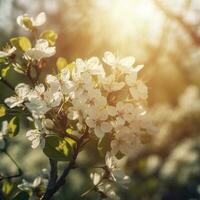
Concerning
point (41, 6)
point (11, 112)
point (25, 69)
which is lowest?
point (11, 112)

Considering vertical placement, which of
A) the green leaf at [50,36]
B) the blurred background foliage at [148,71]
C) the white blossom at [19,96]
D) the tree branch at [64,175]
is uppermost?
the blurred background foliage at [148,71]

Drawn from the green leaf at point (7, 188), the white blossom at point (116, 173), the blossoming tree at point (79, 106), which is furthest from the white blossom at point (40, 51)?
the green leaf at point (7, 188)

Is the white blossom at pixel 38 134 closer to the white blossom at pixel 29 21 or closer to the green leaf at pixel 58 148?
the green leaf at pixel 58 148

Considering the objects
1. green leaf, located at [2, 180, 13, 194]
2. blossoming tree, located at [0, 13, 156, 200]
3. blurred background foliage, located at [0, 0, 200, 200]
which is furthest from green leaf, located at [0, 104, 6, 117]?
blurred background foliage, located at [0, 0, 200, 200]

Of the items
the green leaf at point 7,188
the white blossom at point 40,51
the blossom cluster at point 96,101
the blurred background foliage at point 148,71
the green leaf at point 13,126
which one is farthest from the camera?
the blurred background foliage at point 148,71

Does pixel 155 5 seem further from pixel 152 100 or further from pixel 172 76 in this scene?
pixel 172 76

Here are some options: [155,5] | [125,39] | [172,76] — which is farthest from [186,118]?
[172,76]

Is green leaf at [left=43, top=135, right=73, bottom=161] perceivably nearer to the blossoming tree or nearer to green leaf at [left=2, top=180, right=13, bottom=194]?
the blossoming tree

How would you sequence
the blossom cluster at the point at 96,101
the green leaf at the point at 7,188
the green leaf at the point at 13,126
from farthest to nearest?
the green leaf at the point at 7,188 → the green leaf at the point at 13,126 → the blossom cluster at the point at 96,101
